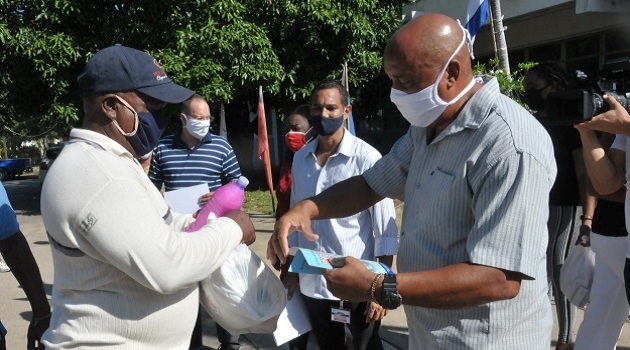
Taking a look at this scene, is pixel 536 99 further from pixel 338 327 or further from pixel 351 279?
pixel 351 279

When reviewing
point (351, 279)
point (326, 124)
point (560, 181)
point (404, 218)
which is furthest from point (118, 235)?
point (560, 181)

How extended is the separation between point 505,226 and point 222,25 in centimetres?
1133

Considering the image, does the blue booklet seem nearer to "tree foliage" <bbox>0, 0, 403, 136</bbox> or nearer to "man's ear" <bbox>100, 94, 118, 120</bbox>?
"man's ear" <bbox>100, 94, 118, 120</bbox>

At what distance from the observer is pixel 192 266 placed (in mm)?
1775

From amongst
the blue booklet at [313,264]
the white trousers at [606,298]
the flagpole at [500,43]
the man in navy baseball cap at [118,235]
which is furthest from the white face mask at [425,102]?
the flagpole at [500,43]

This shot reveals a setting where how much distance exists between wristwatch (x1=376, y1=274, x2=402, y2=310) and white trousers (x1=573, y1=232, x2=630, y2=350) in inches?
87.5

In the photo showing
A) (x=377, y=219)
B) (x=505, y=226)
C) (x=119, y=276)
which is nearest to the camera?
(x=505, y=226)

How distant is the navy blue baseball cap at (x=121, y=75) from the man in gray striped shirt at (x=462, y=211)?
765 millimetres

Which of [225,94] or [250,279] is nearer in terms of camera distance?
[250,279]

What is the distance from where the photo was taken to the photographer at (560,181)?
12.8 feet

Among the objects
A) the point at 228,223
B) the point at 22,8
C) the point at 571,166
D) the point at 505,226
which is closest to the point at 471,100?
the point at 505,226

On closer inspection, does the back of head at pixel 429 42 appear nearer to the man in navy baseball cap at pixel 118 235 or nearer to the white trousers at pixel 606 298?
the man in navy baseball cap at pixel 118 235

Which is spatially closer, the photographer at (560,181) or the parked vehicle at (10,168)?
the photographer at (560,181)

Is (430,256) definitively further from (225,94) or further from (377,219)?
(225,94)
